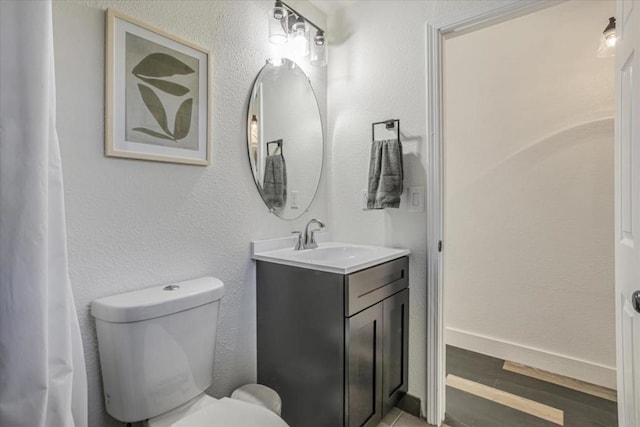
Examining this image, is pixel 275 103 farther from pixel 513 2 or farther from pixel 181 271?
pixel 513 2

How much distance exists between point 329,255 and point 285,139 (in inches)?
27.8

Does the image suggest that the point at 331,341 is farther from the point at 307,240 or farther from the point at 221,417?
the point at 307,240

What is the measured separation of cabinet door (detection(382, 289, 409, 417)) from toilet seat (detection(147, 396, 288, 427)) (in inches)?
27.3

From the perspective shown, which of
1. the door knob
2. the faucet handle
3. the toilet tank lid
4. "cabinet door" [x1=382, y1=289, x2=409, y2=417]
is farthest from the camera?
the faucet handle

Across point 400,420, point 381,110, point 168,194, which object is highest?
point 381,110

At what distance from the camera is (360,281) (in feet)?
4.59

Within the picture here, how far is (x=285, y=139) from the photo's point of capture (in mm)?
1840

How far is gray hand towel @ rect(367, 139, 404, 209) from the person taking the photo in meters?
1.75

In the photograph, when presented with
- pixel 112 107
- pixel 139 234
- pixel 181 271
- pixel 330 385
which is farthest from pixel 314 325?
pixel 112 107

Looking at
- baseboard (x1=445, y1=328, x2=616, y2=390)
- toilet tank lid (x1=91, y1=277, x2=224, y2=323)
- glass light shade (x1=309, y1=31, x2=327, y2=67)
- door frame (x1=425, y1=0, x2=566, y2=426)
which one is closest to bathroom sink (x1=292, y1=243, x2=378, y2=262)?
door frame (x1=425, y1=0, x2=566, y2=426)

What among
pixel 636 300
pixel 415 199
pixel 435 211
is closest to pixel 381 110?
pixel 415 199

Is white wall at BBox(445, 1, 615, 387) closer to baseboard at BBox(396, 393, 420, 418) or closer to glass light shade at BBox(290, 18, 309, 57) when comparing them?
baseboard at BBox(396, 393, 420, 418)

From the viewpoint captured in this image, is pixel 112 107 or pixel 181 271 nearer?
pixel 112 107

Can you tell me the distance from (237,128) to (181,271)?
0.71 metres
